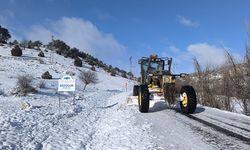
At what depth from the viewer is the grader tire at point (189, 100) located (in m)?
11.4

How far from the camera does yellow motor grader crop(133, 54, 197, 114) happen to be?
11.6 m

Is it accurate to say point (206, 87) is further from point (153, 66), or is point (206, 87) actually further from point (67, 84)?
point (67, 84)

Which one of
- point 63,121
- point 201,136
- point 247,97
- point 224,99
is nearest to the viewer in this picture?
point 201,136

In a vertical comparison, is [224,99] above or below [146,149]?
above

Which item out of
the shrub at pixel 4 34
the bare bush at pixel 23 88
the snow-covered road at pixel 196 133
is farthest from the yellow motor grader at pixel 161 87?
the shrub at pixel 4 34

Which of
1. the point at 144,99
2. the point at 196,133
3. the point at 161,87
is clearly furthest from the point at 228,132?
the point at 161,87

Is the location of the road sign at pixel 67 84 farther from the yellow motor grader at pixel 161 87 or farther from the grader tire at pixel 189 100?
the grader tire at pixel 189 100

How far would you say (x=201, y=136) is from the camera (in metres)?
7.24

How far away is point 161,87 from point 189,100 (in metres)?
2.73

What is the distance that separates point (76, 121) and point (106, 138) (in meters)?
3.71

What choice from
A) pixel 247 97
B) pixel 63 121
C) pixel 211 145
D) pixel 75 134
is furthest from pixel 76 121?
pixel 247 97

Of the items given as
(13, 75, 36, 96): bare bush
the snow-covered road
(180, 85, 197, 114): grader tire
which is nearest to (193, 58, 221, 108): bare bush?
(180, 85, 197, 114): grader tire

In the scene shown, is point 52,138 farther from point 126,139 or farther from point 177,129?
point 177,129

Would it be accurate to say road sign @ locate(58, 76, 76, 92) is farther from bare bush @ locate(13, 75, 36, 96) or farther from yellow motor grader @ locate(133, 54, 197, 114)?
bare bush @ locate(13, 75, 36, 96)
